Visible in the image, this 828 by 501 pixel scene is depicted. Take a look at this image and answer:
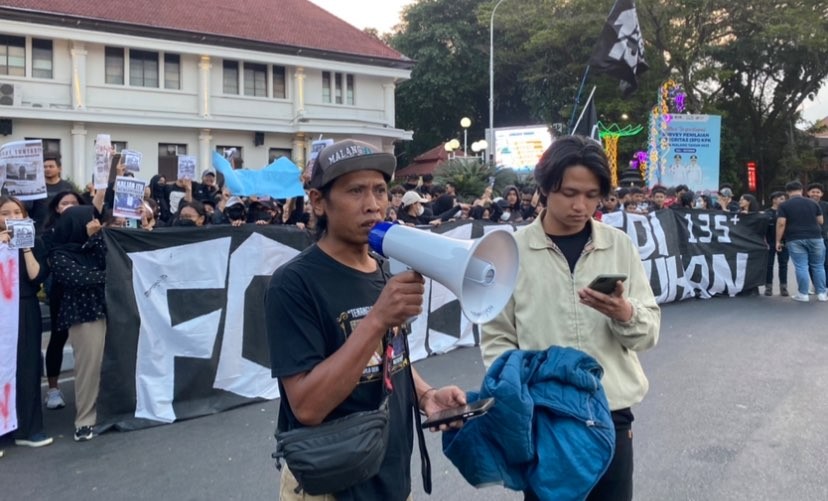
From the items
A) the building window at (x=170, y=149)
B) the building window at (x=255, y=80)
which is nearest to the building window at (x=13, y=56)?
the building window at (x=170, y=149)

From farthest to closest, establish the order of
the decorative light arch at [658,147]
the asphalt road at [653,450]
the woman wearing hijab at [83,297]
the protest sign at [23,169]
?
1. the decorative light arch at [658,147]
2. the protest sign at [23,169]
3. the woman wearing hijab at [83,297]
4. the asphalt road at [653,450]

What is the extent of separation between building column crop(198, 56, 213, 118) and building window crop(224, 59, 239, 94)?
1.02 m

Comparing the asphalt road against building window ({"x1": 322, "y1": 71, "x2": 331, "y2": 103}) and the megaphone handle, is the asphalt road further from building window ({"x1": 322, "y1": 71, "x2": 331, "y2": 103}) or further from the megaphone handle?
building window ({"x1": 322, "y1": 71, "x2": 331, "y2": 103})

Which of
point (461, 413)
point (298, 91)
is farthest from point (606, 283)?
point (298, 91)

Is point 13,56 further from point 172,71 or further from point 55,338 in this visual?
point 55,338

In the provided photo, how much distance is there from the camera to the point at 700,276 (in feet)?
38.8

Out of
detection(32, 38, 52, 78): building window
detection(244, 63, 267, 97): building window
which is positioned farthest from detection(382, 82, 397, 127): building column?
detection(32, 38, 52, 78): building window

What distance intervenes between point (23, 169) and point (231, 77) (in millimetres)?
24408

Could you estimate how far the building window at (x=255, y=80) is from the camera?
29422 mm

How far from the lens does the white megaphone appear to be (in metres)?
1.66

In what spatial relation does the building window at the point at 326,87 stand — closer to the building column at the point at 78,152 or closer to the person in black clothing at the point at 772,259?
the building column at the point at 78,152

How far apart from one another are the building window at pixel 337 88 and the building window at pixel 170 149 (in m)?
6.70

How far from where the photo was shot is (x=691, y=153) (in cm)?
2486

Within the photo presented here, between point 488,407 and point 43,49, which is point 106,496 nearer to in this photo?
point 488,407
